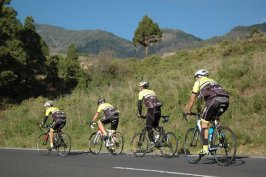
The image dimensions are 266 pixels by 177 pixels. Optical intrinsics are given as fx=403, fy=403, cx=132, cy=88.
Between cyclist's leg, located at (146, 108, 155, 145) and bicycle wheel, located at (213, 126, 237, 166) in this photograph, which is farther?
cyclist's leg, located at (146, 108, 155, 145)

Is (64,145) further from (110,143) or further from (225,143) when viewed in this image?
(225,143)

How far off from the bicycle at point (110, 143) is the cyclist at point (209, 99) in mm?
5531

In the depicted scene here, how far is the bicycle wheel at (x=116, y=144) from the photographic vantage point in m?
15.1

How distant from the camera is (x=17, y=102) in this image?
4359cm

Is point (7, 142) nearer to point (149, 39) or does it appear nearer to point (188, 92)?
point (188, 92)

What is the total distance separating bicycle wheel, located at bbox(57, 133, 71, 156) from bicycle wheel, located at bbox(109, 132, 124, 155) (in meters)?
2.11

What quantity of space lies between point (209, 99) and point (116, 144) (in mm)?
6160

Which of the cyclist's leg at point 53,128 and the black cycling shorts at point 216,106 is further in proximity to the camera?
the cyclist's leg at point 53,128

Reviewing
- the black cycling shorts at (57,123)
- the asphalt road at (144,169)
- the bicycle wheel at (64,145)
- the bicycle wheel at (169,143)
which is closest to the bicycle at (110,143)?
the bicycle wheel at (64,145)

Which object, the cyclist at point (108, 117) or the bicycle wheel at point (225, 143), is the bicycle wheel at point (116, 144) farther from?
the bicycle wheel at point (225, 143)

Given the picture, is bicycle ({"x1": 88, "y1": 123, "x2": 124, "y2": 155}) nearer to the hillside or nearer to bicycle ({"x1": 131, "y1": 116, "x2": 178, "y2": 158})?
the hillside

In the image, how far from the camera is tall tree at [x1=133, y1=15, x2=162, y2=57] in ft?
243

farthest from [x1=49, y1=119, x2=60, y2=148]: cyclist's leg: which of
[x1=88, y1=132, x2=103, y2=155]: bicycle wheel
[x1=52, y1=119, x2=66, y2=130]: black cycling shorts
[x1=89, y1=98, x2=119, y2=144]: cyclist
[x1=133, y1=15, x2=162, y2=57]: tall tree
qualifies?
[x1=133, y1=15, x2=162, y2=57]: tall tree

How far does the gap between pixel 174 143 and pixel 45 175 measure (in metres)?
4.45
